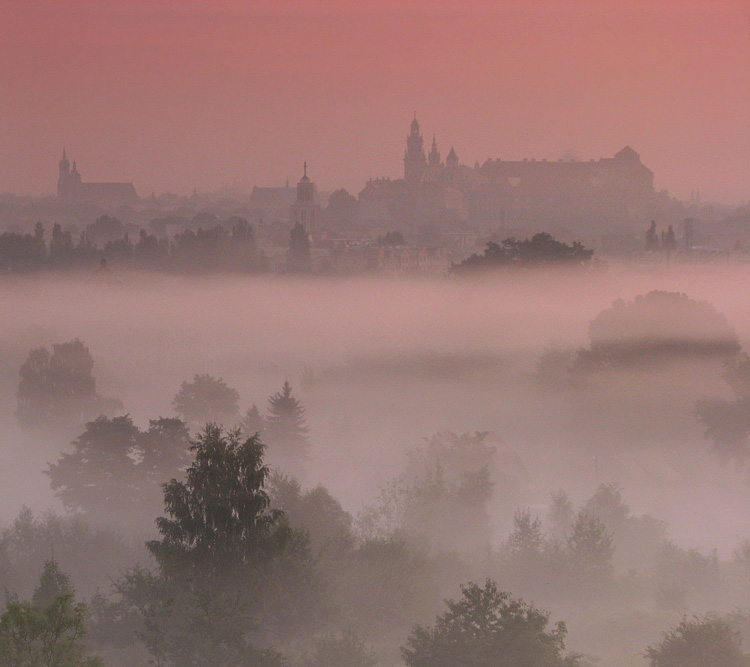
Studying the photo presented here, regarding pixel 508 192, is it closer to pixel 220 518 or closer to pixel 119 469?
pixel 119 469

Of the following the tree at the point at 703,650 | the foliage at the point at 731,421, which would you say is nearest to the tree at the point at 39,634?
the tree at the point at 703,650

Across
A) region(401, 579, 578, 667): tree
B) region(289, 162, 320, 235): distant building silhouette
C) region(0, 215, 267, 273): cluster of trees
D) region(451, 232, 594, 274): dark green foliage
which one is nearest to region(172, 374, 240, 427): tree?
region(451, 232, 594, 274): dark green foliage

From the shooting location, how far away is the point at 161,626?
1692 centimetres

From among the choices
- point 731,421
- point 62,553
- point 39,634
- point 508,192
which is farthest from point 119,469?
point 508,192

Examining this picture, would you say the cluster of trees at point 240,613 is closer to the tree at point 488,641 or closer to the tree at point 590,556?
the tree at point 488,641

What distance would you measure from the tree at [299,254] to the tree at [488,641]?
8175 centimetres

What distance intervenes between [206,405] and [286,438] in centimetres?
390

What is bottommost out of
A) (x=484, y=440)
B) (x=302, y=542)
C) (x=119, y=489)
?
(x=302, y=542)

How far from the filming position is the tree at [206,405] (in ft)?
127

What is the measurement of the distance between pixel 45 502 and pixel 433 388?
16.1 m

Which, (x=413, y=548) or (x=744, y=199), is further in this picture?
(x=744, y=199)

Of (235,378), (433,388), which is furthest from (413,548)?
(235,378)

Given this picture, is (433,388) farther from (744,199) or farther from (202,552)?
(744,199)

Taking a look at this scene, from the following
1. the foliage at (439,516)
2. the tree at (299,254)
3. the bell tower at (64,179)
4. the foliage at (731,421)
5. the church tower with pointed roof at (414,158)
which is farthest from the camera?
the church tower with pointed roof at (414,158)
